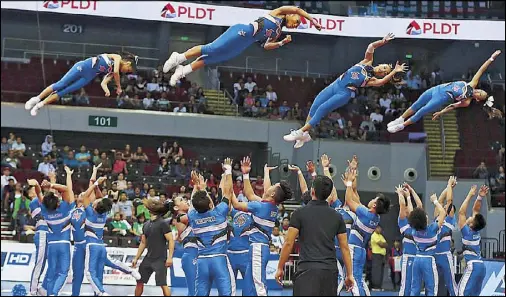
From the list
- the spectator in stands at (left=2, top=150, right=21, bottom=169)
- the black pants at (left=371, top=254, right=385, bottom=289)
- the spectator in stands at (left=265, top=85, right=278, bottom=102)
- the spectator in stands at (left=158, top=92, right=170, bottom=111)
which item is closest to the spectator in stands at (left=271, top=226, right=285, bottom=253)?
the black pants at (left=371, top=254, right=385, bottom=289)

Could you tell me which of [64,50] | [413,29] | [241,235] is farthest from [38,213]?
[64,50]

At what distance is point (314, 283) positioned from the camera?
937cm

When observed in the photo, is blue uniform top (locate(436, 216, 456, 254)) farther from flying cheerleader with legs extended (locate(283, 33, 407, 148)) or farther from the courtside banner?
the courtside banner

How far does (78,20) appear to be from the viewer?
30.5 metres

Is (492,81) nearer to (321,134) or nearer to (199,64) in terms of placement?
(321,134)

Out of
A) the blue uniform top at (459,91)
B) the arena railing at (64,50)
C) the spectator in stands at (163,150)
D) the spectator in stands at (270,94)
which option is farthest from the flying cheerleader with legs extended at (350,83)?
the arena railing at (64,50)

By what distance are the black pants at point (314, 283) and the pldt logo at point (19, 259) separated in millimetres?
12091

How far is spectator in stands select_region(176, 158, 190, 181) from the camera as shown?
24234 mm

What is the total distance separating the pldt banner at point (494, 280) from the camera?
757 inches

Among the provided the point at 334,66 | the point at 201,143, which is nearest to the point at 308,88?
the point at 334,66

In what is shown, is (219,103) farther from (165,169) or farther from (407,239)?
(407,239)

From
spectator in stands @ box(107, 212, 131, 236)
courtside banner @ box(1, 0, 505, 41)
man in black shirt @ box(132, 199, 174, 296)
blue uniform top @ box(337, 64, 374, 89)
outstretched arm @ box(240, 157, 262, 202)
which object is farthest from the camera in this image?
courtside banner @ box(1, 0, 505, 41)

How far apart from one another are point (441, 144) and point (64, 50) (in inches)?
521

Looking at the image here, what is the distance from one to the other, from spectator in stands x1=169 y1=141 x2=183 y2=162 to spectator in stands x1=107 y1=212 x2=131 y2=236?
4220mm
